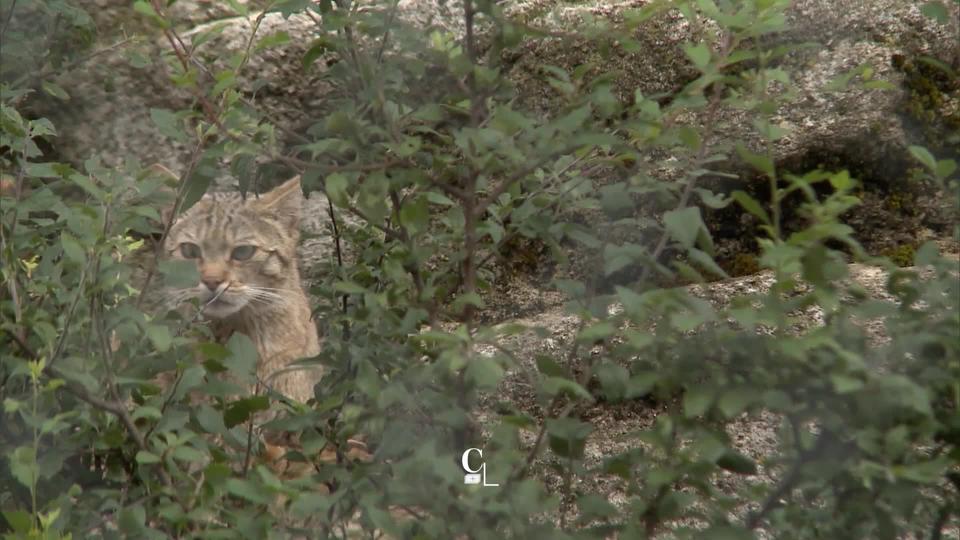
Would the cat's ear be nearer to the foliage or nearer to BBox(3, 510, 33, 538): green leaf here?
the foliage

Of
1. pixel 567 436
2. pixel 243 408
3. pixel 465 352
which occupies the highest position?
pixel 465 352

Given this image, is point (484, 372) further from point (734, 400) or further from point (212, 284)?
point (212, 284)

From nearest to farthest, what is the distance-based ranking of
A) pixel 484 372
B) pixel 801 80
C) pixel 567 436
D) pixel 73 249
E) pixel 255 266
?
pixel 484 372, pixel 567 436, pixel 73 249, pixel 801 80, pixel 255 266

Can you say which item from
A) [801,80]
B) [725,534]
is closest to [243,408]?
[725,534]

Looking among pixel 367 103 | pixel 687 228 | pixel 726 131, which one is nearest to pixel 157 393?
pixel 367 103

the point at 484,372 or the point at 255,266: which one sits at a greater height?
the point at 484,372

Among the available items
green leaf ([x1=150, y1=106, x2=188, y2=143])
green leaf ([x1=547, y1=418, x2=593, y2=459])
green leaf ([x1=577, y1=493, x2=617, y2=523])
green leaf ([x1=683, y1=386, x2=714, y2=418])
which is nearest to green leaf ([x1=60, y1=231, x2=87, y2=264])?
green leaf ([x1=150, y1=106, x2=188, y2=143])

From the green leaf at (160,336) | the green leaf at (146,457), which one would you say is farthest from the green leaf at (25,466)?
the green leaf at (160,336)

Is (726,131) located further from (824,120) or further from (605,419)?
(605,419)

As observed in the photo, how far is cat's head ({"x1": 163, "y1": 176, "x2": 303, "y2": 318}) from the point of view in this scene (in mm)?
5074

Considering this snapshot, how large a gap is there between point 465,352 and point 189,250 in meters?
3.02

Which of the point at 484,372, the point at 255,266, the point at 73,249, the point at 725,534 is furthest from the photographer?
the point at 255,266

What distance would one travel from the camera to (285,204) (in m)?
5.22

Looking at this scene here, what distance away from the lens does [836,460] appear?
229cm
